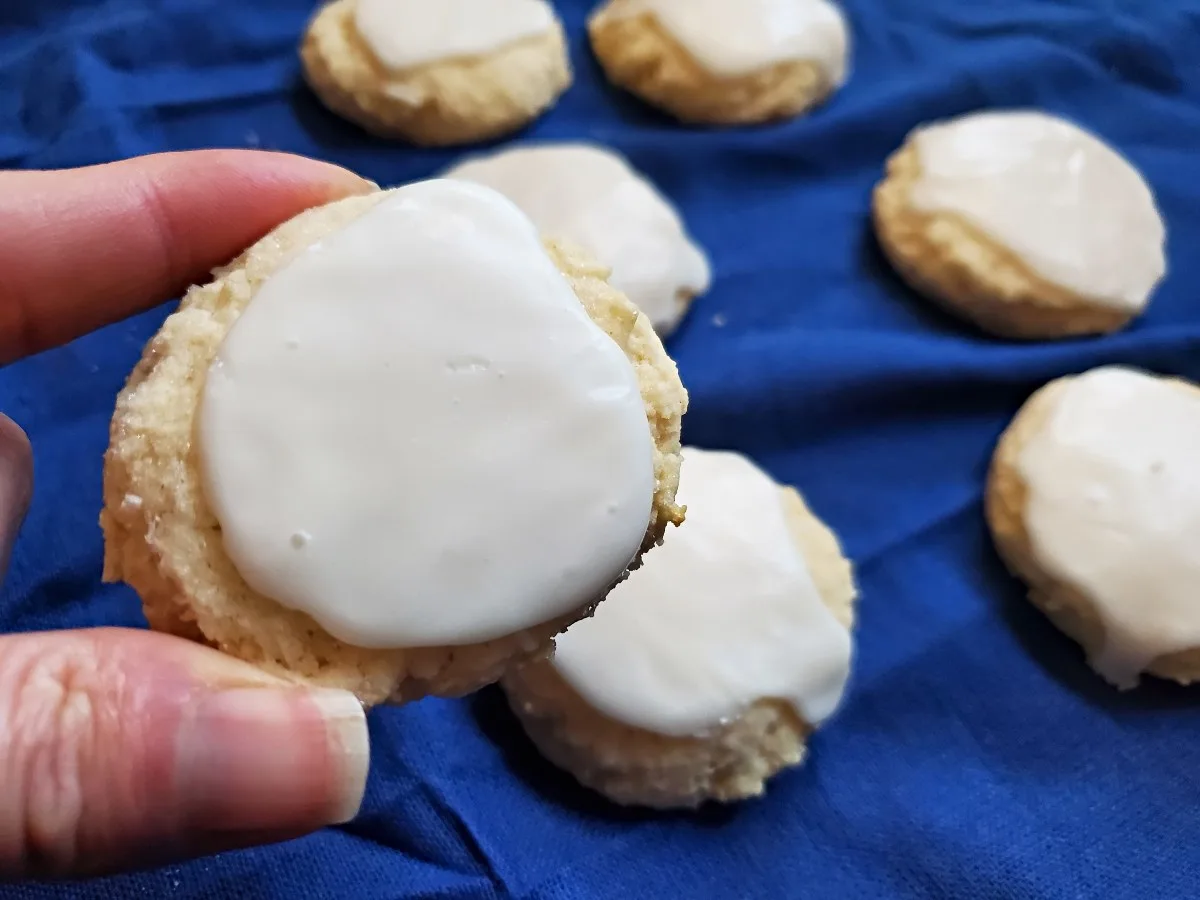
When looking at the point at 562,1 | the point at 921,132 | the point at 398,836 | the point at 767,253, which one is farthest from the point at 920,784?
the point at 562,1

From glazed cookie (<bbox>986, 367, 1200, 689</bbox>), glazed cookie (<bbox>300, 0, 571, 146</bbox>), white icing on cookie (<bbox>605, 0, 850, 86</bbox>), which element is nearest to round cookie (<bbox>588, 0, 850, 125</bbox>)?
white icing on cookie (<bbox>605, 0, 850, 86</bbox>)

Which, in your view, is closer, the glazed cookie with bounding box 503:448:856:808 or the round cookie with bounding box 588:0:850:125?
the glazed cookie with bounding box 503:448:856:808

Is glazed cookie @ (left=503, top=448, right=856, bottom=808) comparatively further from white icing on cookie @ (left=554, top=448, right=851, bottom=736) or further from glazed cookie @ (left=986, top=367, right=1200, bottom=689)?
glazed cookie @ (left=986, top=367, right=1200, bottom=689)

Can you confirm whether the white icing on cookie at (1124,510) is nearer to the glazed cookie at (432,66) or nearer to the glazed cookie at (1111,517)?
the glazed cookie at (1111,517)

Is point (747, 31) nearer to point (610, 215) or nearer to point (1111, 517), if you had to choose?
point (610, 215)

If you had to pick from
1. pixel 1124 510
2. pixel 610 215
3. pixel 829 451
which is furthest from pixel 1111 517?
pixel 610 215

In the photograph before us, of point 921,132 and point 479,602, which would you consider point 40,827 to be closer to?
point 479,602
